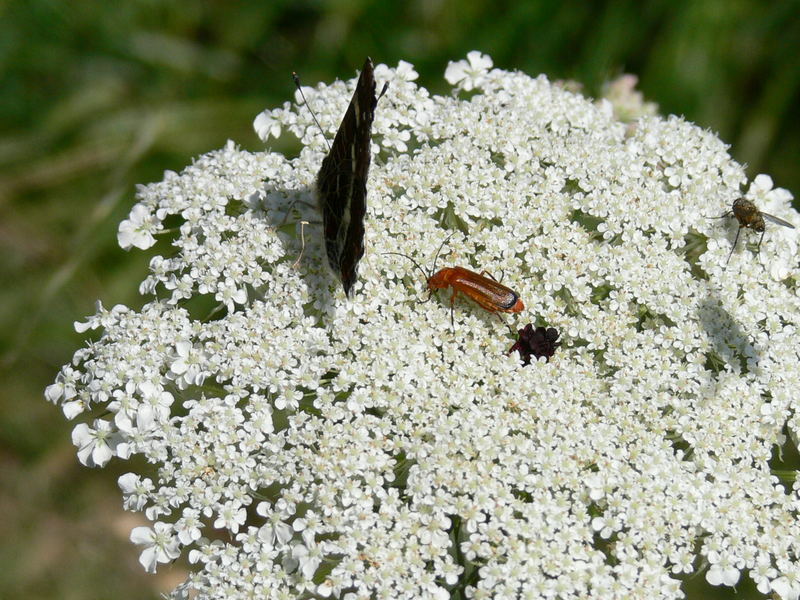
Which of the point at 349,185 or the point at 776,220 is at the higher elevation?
the point at 776,220

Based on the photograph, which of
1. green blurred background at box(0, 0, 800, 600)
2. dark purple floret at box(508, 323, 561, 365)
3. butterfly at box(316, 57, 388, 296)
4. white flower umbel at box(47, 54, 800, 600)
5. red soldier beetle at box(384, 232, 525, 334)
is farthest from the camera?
green blurred background at box(0, 0, 800, 600)

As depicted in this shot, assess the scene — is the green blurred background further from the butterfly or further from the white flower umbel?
the butterfly

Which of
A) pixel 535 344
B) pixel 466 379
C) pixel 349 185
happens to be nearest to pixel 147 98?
pixel 349 185

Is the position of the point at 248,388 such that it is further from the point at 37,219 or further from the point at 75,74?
the point at 75,74

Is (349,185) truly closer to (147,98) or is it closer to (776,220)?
(776,220)

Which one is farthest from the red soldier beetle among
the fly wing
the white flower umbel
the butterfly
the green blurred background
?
the green blurred background

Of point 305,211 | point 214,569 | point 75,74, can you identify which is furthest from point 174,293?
point 75,74
